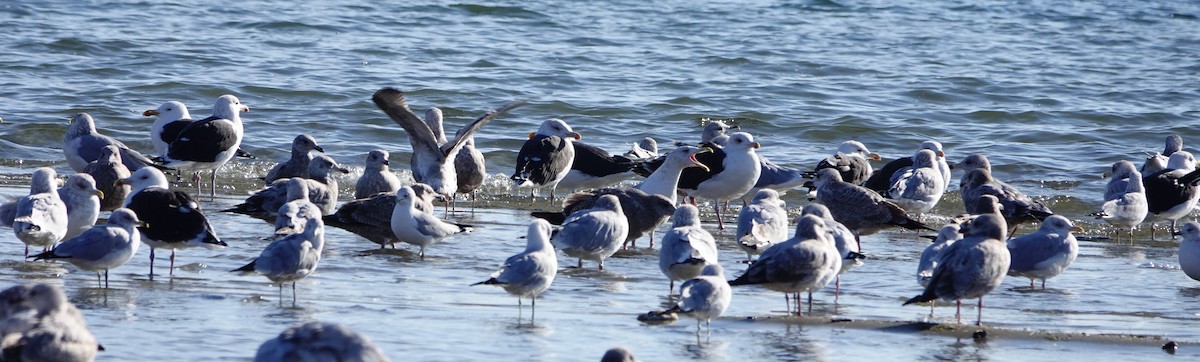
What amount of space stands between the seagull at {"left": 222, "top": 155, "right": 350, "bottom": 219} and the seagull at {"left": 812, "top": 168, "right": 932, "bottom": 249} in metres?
3.76

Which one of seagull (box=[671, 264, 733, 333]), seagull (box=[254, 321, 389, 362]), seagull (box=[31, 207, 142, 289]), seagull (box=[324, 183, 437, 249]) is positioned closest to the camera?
seagull (box=[254, 321, 389, 362])

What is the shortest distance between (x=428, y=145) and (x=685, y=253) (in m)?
4.97

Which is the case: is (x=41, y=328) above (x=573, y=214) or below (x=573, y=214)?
above

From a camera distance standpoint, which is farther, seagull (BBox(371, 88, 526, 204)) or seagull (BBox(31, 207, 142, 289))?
seagull (BBox(371, 88, 526, 204))

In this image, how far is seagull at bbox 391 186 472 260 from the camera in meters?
10.1

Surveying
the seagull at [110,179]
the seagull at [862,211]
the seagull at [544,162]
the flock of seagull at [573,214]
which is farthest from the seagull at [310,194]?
the seagull at [862,211]

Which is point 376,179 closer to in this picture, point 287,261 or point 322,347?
point 287,261

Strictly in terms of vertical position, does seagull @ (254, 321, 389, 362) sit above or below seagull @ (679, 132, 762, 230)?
above

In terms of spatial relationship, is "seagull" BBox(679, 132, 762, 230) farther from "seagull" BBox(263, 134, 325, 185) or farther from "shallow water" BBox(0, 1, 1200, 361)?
"seagull" BBox(263, 134, 325, 185)

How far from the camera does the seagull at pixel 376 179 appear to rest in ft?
41.2

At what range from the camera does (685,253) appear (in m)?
8.63

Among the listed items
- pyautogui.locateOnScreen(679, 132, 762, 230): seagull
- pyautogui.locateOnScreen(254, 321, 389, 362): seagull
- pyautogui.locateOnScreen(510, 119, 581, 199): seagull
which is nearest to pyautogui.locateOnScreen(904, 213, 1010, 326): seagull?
pyautogui.locateOnScreen(254, 321, 389, 362): seagull

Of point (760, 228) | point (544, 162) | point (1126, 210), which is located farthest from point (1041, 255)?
point (544, 162)

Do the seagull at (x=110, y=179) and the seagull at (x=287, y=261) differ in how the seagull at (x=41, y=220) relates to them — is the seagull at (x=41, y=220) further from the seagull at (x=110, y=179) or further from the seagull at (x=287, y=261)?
the seagull at (x=110, y=179)
